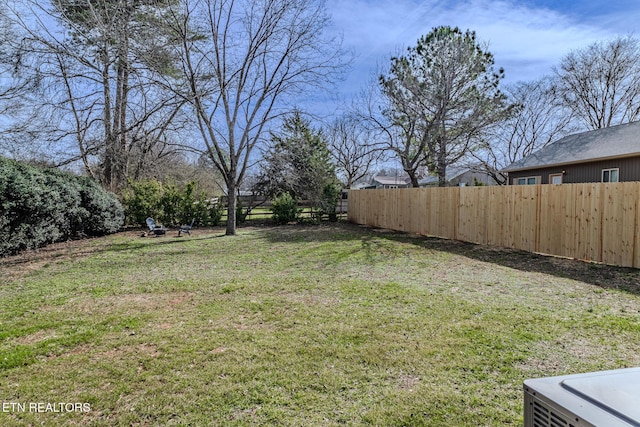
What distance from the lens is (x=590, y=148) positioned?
42.3 feet

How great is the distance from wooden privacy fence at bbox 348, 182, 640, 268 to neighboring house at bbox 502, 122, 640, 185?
6.15m

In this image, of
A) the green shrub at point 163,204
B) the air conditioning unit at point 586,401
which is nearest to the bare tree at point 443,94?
the green shrub at point 163,204

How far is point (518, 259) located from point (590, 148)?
30.2 feet

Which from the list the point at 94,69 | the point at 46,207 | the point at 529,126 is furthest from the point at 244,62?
the point at 529,126

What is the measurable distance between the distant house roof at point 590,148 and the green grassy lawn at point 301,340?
7980mm

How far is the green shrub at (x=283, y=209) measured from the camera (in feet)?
48.6

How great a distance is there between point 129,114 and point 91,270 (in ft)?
25.6

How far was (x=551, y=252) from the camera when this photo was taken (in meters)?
7.37

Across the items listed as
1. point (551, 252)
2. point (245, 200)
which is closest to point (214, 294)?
point (551, 252)

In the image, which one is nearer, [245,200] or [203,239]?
[203,239]

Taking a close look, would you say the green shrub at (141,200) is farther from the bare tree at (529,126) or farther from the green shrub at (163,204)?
the bare tree at (529,126)

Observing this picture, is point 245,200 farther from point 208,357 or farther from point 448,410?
point 448,410

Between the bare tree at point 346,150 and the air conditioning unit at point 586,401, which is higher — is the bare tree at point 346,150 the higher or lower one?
the higher one

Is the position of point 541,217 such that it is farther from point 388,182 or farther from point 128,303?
point 388,182
